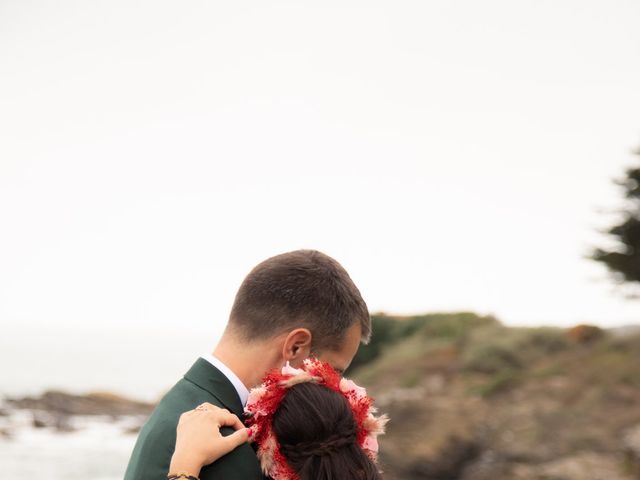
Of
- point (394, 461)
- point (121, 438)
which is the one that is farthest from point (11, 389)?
point (394, 461)

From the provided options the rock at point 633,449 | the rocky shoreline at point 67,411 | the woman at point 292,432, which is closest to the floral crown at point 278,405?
the woman at point 292,432

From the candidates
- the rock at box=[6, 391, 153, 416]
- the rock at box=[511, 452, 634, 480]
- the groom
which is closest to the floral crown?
the groom

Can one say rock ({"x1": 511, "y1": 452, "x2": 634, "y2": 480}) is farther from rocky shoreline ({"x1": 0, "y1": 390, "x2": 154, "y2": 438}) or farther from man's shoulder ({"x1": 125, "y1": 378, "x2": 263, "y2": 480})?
rocky shoreline ({"x1": 0, "y1": 390, "x2": 154, "y2": 438})

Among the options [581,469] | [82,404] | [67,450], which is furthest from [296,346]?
[82,404]

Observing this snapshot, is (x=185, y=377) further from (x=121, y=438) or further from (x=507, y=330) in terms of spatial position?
(x=121, y=438)

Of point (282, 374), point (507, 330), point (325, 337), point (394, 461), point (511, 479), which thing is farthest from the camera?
point (507, 330)

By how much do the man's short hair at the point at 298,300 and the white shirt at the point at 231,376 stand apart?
0.13 metres

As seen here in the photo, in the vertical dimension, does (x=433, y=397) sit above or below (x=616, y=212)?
below

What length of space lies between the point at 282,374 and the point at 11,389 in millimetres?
63086

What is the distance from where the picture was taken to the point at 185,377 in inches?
98.4

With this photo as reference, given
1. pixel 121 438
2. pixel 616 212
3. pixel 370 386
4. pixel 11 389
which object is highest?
pixel 616 212

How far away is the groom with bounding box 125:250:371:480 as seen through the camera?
2.42 m

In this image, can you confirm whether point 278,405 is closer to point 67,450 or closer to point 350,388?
point 350,388

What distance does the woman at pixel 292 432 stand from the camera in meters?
2.22
